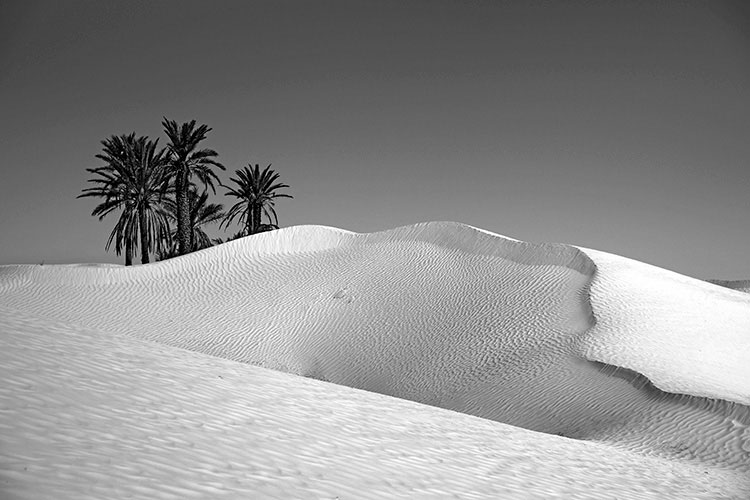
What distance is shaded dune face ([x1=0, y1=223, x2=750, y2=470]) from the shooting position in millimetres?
14883

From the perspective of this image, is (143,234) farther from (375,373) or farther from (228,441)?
(228,441)

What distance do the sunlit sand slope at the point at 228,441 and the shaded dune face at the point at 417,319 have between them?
5.07 m

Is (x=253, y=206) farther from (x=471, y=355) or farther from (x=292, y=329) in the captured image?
(x=471, y=355)

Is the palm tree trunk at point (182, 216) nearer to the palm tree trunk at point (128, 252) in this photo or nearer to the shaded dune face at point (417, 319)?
the palm tree trunk at point (128, 252)

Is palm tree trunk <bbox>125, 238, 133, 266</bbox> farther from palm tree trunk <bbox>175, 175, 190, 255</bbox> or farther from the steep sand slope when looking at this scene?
the steep sand slope

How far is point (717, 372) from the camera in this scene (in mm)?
16328

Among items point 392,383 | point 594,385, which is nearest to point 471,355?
point 392,383

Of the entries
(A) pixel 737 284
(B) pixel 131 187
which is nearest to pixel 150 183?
(B) pixel 131 187

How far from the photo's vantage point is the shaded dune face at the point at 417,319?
14.9m

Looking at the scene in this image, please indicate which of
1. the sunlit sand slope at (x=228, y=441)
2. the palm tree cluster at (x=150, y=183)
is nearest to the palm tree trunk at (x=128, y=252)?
the palm tree cluster at (x=150, y=183)

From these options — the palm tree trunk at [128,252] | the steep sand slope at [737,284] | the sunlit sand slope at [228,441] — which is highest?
the sunlit sand slope at [228,441]

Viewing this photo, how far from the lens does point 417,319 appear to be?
2356cm

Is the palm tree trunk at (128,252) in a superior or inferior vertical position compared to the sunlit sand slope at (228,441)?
inferior

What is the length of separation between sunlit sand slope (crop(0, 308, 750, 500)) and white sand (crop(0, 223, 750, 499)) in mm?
30
